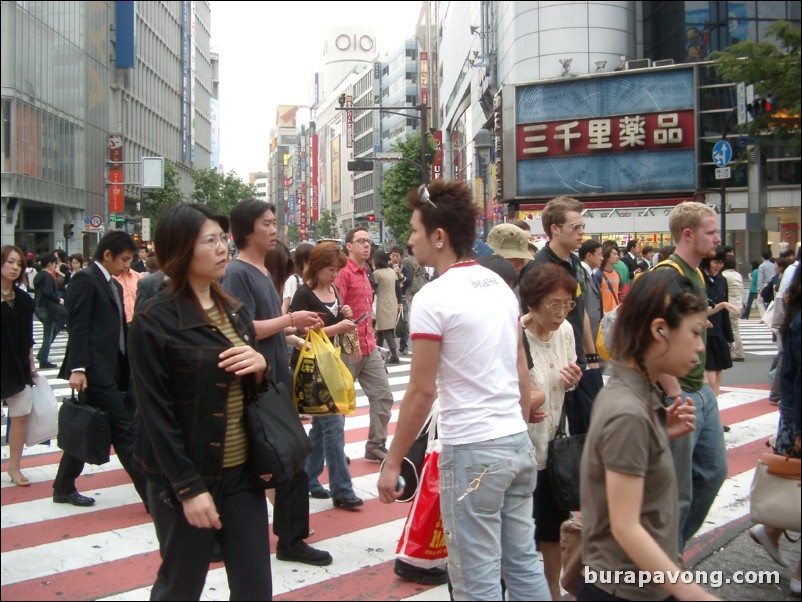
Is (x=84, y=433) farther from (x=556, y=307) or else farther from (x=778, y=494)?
(x=778, y=494)

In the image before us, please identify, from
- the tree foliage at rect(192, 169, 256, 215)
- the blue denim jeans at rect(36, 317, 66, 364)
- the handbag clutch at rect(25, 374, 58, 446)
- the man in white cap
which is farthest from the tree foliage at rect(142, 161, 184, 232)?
the man in white cap

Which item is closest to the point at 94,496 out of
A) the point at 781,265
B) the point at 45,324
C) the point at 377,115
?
the point at 45,324

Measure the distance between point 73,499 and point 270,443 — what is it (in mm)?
3793

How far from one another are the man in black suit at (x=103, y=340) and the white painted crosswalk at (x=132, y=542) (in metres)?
0.48

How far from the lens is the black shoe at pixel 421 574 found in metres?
4.49

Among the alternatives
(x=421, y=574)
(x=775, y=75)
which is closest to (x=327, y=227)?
(x=775, y=75)

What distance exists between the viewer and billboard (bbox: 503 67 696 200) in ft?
116

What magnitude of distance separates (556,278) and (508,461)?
1.33m

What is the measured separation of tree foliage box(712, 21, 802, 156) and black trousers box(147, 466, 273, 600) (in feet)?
78.3

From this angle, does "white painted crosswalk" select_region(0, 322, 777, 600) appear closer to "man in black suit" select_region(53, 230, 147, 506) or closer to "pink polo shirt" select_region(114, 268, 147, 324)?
"man in black suit" select_region(53, 230, 147, 506)

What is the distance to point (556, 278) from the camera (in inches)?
156

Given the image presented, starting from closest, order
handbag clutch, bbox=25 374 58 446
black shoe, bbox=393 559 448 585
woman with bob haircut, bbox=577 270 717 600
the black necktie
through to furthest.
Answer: woman with bob haircut, bbox=577 270 717 600
black shoe, bbox=393 559 448 585
the black necktie
handbag clutch, bbox=25 374 58 446

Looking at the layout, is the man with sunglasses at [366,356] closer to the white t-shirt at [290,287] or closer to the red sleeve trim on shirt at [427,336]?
the white t-shirt at [290,287]

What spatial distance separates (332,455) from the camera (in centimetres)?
563
